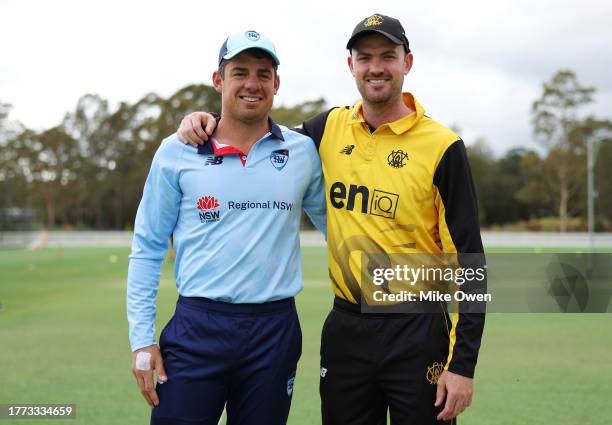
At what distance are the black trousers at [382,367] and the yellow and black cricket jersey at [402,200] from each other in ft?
0.38

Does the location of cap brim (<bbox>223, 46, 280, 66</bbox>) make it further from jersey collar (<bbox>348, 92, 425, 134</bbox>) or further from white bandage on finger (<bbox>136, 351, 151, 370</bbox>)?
white bandage on finger (<bbox>136, 351, 151, 370</bbox>)

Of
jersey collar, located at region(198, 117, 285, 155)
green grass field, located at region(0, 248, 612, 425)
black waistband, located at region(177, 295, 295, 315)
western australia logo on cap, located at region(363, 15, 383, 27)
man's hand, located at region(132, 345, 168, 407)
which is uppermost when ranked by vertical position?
western australia logo on cap, located at region(363, 15, 383, 27)

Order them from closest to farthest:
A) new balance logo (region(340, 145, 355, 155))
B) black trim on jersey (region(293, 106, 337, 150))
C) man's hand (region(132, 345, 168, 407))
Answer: man's hand (region(132, 345, 168, 407)) → new balance logo (region(340, 145, 355, 155)) → black trim on jersey (region(293, 106, 337, 150))

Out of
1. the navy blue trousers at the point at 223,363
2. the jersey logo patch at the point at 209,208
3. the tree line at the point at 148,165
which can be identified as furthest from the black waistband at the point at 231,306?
the tree line at the point at 148,165

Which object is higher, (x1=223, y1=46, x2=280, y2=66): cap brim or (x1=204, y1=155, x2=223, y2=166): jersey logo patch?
(x1=223, y1=46, x2=280, y2=66): cap brim

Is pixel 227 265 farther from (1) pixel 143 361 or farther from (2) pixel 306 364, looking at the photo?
(2) pixel 306 364

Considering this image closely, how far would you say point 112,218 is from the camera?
66438 millimetres

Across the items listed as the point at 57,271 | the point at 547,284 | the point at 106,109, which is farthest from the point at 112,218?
the point at 547,284

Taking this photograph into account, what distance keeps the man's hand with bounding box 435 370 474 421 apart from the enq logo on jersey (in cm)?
86

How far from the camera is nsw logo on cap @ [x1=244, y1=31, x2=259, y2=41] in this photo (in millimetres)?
3332

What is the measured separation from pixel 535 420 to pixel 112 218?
210 ft

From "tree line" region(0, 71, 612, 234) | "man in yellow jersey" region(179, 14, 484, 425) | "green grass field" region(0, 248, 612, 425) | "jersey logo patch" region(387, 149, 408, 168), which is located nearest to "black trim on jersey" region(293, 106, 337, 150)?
"man in yellow jersey" region(179, 14, 484, 425)

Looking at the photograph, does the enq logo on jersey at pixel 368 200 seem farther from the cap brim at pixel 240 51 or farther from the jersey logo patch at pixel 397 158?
the cap brim at pixel 240 51

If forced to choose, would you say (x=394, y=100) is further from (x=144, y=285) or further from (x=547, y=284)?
(x=547, y=284)
